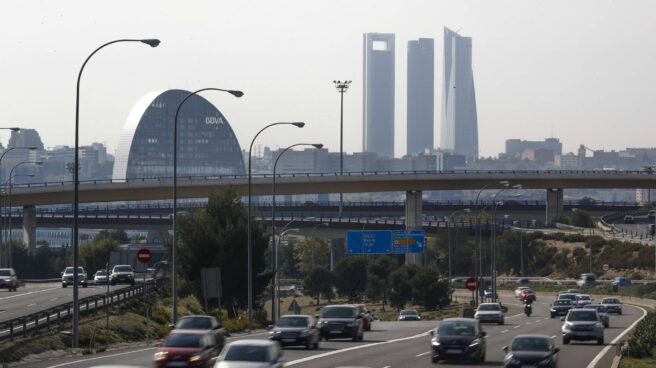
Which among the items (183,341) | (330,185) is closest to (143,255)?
(183,341)

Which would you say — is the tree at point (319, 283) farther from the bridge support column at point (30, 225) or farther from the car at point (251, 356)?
the car at point (251, 356)

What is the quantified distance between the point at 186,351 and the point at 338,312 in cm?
1917

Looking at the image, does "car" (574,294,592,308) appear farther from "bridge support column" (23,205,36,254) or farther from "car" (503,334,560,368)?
"bridge support column" (23,205,36,254)

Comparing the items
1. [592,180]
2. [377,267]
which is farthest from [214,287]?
[592,180]

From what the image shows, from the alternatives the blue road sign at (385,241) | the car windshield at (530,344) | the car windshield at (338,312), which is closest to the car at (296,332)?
the car windshield at (338,312)

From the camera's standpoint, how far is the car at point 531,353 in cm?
3938

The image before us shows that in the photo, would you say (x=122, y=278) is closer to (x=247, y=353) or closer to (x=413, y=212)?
(x=247, y=353)

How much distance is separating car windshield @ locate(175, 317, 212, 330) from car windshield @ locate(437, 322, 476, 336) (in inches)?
315

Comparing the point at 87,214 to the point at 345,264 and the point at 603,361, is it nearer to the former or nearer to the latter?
the point at 345,264

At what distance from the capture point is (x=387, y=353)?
49.5 metres

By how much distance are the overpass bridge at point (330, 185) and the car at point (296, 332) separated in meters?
68.1

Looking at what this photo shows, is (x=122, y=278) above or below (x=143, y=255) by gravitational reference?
below

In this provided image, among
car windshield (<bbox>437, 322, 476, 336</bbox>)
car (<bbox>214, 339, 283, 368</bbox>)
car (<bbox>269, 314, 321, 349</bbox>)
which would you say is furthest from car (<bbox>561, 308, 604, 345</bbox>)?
car (<bbox>214, 339, 283, 368</bbox>)

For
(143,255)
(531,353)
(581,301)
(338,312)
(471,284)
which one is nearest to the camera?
(531,353)
